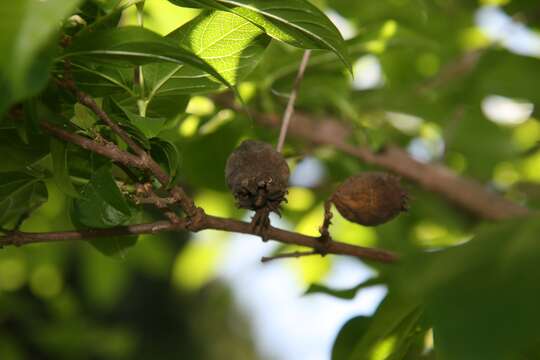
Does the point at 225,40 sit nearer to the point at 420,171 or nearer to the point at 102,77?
the point at 102,77

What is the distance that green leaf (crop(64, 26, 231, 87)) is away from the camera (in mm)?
745

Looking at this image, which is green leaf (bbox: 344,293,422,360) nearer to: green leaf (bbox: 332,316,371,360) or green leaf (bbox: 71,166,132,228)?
green leaf (bbox: 332,316,371,360)

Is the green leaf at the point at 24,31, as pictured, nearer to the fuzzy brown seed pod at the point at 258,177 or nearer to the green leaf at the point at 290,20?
the green leaf at the point at 290,20

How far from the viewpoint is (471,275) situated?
604 millimetres

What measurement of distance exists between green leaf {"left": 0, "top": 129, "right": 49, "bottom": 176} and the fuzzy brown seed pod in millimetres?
242

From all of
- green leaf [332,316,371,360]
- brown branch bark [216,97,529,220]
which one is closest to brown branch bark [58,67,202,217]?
green leaf [332,316,371,360]

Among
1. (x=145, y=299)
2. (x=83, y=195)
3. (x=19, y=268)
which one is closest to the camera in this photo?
(x=83, y=195)

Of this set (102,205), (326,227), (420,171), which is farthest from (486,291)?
(420,171)

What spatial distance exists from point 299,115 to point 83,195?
0.90 meters

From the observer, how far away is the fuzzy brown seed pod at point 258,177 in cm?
91

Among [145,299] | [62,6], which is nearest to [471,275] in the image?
[62,6]

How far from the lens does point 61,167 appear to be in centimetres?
82

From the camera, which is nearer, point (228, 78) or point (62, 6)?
point (62, 6)

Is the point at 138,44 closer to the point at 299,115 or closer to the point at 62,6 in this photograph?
the point at 62,6
